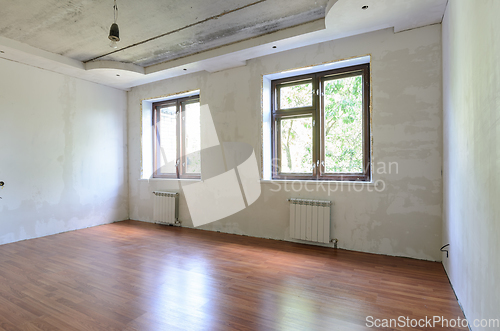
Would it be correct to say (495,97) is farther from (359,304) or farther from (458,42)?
(359,304)

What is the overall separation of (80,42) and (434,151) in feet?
17.7

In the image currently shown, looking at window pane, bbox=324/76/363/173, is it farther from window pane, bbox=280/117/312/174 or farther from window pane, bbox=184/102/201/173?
window pane, bbox=184/102/201/173

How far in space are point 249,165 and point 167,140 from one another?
2.52 metres

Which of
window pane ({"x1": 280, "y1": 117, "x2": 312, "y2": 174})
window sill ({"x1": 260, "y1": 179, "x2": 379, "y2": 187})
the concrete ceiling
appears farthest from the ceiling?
window sill ({"x1": 260, "y1": 179, "x2": 379, "y2": 187})

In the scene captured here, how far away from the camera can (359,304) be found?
2422 mm

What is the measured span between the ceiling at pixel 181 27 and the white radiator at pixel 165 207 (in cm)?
254

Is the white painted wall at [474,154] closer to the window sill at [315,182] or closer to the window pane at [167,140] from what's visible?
the window sill at [315,182]

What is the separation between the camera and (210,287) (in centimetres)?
279

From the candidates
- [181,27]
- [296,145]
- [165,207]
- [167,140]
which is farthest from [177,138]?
[296,145]

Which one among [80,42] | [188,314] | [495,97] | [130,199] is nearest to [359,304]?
[188,314]

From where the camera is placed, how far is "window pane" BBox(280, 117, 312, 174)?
4531 mm

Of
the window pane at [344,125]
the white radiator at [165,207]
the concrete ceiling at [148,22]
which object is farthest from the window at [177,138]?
the window pane at [344,125]

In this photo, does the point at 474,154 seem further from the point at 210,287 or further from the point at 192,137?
the point at 192,137

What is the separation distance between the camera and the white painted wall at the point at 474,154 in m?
1.54
